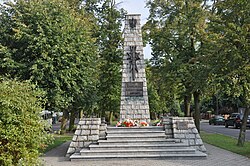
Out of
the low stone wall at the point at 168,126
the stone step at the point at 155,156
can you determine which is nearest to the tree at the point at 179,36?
the low stone wall at the point at 168,126

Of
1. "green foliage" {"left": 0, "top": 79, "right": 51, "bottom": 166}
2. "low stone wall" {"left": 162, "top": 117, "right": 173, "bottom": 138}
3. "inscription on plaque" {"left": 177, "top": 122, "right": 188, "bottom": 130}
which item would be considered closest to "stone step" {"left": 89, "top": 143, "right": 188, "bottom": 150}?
"low stone wall" {"left": 162, "top": 117, "right": 173, "bottom": 138}

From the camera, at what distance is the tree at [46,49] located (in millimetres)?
11469

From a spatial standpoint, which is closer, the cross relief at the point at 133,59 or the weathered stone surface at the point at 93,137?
the weathered stone surface at the point at 93,137

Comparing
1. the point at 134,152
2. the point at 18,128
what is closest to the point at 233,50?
the point at 134,152

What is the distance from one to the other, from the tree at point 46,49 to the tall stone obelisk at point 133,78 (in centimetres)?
238

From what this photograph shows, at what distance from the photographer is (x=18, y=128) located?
20.2 ft

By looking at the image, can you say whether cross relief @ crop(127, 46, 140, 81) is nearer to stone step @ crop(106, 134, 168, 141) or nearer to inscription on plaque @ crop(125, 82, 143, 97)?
inscription on plaque @ crop(125, 82, 143, 97)

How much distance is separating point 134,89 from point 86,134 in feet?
14.0

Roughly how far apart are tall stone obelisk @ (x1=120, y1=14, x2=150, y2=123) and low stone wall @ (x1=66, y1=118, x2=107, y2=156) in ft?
8.62

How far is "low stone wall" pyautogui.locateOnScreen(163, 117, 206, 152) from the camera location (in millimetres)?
11219

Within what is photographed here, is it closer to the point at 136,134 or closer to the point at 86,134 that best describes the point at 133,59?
the point at 136,134

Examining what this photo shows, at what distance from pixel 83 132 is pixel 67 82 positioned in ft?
7.17

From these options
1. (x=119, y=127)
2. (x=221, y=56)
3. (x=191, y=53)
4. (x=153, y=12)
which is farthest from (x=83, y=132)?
(x=153, y=12)

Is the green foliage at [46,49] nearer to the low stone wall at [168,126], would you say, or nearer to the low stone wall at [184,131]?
the low stone wall at [168,126]
